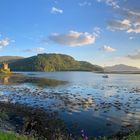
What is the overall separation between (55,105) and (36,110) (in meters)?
5.81

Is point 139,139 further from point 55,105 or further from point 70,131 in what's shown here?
point 55,105

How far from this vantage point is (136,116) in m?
33.8

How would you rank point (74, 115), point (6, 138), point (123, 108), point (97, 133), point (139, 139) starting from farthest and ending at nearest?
point (123, 108) → point (74, 115) → point (97, 133) → point (139, 139) → point (6, 138)

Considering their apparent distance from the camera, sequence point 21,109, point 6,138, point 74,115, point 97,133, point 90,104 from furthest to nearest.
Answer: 1. point 90,104
2. point 21,109
3. point 74,115
4. point 97,133
5. point 6,138

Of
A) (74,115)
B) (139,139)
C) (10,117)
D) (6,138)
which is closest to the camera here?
(6,138)

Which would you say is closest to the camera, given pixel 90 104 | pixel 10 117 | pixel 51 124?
pixel 51 124

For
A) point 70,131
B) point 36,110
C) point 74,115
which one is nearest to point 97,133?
point 70,131

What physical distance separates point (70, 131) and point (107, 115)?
913 centimetres

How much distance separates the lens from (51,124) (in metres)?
28.4

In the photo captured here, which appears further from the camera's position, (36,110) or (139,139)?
(36,110)

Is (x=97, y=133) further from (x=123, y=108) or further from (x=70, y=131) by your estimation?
(x=123, y=108)

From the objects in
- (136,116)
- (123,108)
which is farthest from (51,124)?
(123,108)

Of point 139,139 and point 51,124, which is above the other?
point 139,139

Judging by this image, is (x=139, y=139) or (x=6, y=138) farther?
(x=139, y=139)
